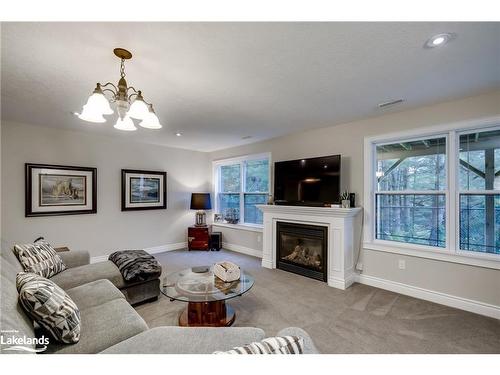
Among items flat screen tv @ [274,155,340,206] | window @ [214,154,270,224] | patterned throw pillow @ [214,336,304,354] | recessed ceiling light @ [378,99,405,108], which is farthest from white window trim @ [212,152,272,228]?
patterned throw pillow @ [214,336,304,354]

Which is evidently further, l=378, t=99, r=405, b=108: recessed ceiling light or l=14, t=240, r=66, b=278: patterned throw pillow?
l=378, t=99, r=405, b=108: recessed ceiling light

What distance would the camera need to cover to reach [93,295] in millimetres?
1821

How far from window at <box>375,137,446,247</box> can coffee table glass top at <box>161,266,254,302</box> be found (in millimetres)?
2244

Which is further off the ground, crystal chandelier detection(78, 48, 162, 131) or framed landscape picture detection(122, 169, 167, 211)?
crystal chandelier detection(78, 48, 162, 131)

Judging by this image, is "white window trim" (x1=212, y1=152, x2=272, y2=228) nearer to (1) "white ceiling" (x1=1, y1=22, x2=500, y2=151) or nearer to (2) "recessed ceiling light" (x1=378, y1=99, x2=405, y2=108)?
(1) "white ceiling" (x1=1, y1=22, x2=500, y2=151)

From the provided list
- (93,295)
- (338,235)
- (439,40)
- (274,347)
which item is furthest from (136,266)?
(439,40)

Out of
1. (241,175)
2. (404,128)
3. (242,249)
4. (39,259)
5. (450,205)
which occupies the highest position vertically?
(404,128)

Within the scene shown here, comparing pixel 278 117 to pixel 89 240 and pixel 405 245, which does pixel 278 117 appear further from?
pixel 89 240

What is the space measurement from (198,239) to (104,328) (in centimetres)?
368

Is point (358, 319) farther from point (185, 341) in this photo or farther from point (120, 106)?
point (120, 106)

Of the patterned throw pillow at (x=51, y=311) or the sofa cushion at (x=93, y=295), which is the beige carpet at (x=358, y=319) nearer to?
the sofa cushion at (x=93, y=295)

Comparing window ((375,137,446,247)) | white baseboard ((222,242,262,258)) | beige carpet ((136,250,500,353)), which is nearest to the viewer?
beige carpet ((136,250,500,353))

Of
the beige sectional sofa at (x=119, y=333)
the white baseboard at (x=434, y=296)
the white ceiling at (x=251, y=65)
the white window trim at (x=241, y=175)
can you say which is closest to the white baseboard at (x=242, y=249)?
the white window trim at (x=241, y=175)

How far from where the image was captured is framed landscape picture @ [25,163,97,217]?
3.49m
